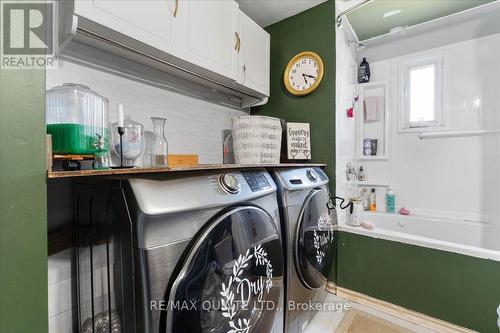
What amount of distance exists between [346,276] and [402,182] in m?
1.30

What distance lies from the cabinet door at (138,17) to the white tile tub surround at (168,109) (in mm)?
346

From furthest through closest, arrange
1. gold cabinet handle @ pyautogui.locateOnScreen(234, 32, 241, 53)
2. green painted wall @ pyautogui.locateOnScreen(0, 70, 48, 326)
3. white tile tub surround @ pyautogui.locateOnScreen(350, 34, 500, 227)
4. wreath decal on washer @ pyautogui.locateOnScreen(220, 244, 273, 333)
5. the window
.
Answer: the window → white tile tub surround @ pyautogui.locateOnScreen(350, 34, 500, 227) → gold cabinet handle @ pyautogui.locateOnScreen(234, 32, 241, 53) → wreath decal on washer @ pyautogui.locateOnScreen(220, 244, 273, 333) → green painted wall @ pyautogui.locateOnScreen(0, 70, 48, 326)

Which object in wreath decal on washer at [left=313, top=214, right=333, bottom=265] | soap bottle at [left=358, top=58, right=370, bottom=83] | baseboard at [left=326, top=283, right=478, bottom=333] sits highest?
soap bottle at [left=358, top=58, right=370, bottom=83]

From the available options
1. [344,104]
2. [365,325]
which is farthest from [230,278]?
[344,104]

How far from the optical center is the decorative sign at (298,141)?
180 cm

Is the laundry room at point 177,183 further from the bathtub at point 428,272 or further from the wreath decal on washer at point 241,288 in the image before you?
A: the bathtub at point 428,272

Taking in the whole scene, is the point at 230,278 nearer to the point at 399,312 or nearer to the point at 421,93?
the point at 399,312

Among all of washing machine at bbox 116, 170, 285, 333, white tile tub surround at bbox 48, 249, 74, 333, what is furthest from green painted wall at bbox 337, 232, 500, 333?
white tile tub surround at bbox 48, 249, 74, 333

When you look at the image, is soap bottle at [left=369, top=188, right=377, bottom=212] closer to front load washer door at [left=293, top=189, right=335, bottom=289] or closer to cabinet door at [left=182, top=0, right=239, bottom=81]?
front load washer door at [left=293, top=189, right=335, bottom=289]

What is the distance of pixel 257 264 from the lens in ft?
2.91

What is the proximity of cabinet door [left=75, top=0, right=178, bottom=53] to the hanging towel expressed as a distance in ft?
7.31

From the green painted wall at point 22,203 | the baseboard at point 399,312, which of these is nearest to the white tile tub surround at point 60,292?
the green painted wall at point 22,203

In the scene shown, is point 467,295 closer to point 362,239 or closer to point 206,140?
point 362,239

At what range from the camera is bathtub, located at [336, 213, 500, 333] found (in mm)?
1343
